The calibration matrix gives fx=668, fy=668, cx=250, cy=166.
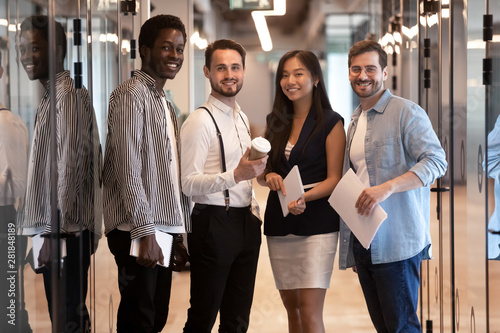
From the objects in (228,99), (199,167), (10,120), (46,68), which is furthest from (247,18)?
(10,120)

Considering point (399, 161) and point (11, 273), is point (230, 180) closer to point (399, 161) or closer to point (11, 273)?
point (399, 161)

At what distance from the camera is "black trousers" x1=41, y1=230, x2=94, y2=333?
97.8 inches

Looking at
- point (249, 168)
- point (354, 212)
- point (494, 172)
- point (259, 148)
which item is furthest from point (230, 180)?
point (494, 172)

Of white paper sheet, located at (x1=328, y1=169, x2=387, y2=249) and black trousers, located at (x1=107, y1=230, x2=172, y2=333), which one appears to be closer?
white paper sheet, located at (x1=328, y1=169, x2=387, y2=249)

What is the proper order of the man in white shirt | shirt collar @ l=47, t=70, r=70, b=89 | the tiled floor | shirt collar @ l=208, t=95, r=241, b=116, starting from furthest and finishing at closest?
1. the tiled floor
2. shirt collar @ l=208, t=95, r=241, b=116
3. the man in white shirt
4. shirt collar @ l=47, t=70, r=70, b=89

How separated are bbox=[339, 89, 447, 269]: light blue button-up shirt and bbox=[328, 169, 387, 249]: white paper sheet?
0.07 m

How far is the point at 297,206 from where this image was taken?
2.42 m

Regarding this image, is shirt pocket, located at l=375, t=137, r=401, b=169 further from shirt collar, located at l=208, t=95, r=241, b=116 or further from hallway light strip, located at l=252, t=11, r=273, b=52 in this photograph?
hallway light strip, located at l=252, t=11, r=273, b=52

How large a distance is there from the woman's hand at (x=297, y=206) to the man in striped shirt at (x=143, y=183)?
1.32ft

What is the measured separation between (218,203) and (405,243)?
2.38 ft

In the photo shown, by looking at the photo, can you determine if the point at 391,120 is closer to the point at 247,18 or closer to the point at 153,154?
the point at 153,154

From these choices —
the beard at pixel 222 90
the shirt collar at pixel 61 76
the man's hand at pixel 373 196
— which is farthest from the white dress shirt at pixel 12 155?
the man's hand at pixel 373 196

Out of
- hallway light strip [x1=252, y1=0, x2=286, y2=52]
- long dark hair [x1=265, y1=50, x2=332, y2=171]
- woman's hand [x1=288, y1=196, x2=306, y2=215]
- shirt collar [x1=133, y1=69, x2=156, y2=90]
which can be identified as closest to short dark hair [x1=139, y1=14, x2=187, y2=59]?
shirt collar [x1=133, y1=69, x2=156, y2=90]

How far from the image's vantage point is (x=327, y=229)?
2.53 m
